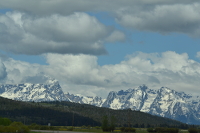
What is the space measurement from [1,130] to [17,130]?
7143 millimetres

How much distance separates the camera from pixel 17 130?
14612cm

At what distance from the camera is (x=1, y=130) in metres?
141
